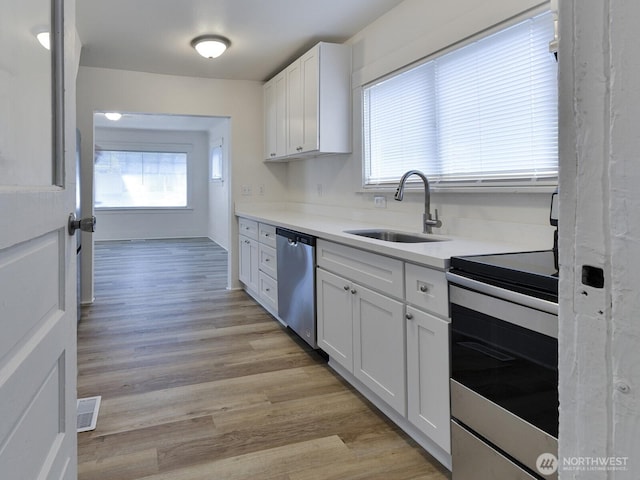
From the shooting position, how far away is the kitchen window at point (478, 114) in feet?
6.20

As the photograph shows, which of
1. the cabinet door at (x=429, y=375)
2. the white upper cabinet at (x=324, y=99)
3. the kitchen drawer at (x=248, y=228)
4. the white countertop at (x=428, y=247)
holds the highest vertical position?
the white upper cabinet at (x=324, y=99)

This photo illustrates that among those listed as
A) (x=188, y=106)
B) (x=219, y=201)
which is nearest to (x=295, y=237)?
(x=188, y=106)

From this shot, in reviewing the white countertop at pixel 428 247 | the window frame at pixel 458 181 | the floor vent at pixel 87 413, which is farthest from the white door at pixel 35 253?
the window frame at pixel 458 181

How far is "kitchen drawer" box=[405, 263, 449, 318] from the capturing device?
1600mm

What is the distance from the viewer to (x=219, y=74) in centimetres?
452

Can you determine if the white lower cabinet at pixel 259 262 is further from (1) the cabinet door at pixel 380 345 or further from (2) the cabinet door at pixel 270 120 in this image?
(1) the cabinet door at pixel 380 345

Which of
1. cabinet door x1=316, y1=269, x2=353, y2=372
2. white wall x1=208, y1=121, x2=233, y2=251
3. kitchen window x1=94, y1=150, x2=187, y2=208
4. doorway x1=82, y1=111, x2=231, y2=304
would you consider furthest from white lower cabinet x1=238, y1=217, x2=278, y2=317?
kitchen window x1=94, y1=150, x2=187, y2=208

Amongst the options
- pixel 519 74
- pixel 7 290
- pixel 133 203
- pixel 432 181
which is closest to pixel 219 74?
pixel 432 181

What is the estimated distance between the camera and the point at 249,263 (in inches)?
171

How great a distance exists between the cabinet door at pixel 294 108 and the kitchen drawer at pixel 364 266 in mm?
1444

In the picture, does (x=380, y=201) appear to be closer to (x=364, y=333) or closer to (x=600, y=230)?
(x=364, y=333)

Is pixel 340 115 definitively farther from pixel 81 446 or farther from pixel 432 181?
pixel 81 446

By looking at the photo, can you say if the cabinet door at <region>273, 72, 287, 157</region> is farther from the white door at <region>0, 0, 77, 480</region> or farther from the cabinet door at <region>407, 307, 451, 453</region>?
Answer: the white door at <region>0, 0, 77, 480</region>

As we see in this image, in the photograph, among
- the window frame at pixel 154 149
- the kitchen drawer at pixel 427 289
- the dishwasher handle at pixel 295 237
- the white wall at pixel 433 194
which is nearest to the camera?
the kitchen drawer at pixel 427 289
